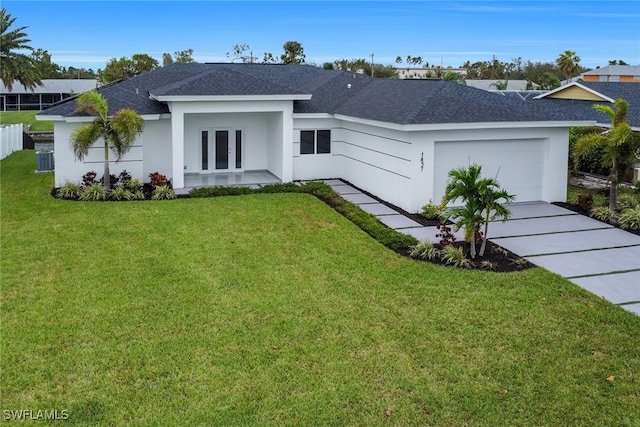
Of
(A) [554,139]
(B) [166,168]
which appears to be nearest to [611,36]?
(A) [554,139]

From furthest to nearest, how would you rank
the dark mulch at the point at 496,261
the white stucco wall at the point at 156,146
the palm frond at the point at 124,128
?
the white stucco wall at the point at 156,146, the palm frond at the point at 124,128, the dark mulch at the point at 496,261

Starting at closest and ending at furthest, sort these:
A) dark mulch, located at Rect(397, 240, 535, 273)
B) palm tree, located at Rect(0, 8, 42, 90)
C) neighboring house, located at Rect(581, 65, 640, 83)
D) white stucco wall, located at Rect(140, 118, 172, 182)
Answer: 1. dark mulch, located at Rect(397, 240, 535, 273)
2. white stucco wall, located at Rect(140, 118, 172, 182)
3. palm tree, located at Rect(0, 8, 42, 90)
4. neighboring house, located at Rect(581, 65, 640, 83)

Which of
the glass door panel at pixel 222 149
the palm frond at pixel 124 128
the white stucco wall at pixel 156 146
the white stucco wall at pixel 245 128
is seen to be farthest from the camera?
the glass door panel at pixel 222 149

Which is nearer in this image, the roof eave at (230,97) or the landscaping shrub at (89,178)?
the roof eave at (230,97)

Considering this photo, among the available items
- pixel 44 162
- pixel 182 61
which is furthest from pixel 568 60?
pixel 44 162

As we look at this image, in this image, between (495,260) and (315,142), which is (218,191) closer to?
(315,142)

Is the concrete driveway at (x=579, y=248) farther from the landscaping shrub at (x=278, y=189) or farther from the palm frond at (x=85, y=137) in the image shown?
the palm frond at (x=85, y=137)

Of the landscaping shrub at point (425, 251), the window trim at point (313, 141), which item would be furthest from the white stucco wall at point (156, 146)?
the landscaping shrub at point (425, 251)

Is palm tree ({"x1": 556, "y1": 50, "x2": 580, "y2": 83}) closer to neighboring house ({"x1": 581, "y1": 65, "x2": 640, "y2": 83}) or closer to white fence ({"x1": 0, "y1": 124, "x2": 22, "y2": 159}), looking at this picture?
neighboring house ({"x1": 581, "y1": 65, "x2": 640, "y2": 83})

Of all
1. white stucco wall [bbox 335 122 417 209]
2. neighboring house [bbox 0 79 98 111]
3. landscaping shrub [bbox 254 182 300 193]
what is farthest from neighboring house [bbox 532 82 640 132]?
neighboring house [bbox 0 79 98 111]
